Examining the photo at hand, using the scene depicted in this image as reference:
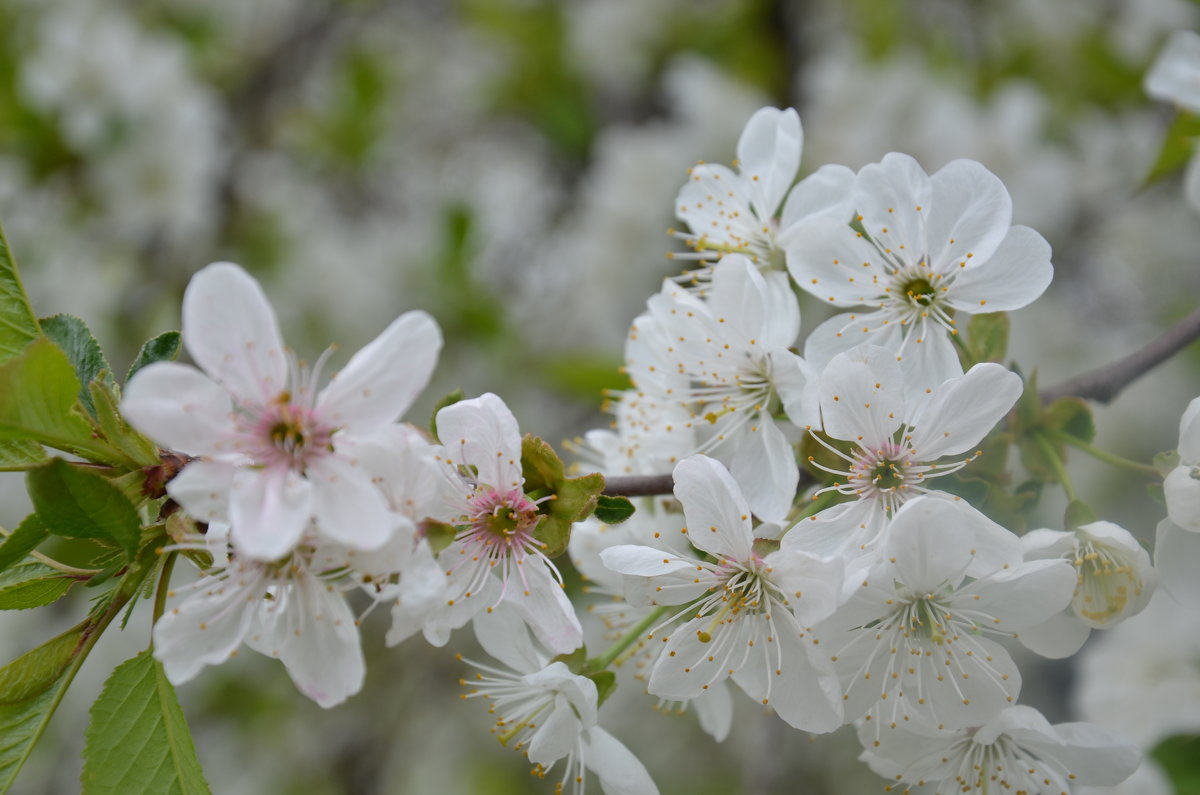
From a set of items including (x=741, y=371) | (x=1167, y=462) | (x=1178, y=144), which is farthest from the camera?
(x=1178, y=144)

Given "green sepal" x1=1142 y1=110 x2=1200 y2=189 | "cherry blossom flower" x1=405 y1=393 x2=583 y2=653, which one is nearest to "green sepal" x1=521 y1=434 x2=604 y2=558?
"cherry blossom flower" x1=405 y1=393 x2=583 y2=653

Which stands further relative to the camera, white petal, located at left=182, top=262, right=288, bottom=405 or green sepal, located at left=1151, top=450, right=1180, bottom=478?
green sepal, located at left=1151, top=450, right=1180, bottom=478

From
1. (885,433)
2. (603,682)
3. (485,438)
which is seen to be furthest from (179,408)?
(885,433)

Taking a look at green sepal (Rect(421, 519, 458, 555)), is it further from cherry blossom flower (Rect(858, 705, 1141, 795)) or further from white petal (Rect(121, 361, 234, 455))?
cherry blossom flower (Rect(858, 705, 1141, 795))

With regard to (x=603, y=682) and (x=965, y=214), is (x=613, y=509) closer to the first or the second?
(x=603, y=682)

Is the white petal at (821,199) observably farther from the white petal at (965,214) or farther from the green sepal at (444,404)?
the green sepal at (444,404)
